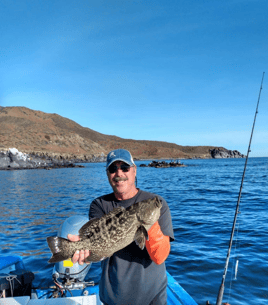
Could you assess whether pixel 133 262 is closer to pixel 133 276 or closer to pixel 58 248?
pixel 133 276

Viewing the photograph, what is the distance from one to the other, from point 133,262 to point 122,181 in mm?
1012

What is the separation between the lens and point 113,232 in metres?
3.19

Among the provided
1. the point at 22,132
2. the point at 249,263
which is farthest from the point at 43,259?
the point at 22,132

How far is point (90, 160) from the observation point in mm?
151000

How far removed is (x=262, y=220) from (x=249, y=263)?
6.68 meters

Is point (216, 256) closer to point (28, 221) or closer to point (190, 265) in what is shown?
point (190, 265)

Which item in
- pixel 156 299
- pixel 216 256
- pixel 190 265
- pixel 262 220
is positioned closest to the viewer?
pixel 156 299

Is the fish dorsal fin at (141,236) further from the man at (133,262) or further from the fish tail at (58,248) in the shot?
the fish tail at (58,248)

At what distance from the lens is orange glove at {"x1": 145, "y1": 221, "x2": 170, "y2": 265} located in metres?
3.05

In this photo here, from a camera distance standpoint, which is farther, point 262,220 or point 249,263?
point 262,220

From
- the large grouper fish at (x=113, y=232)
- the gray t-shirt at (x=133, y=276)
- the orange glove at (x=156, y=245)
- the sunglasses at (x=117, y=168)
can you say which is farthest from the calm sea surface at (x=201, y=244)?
the sunglasses at (x=117, y=168)

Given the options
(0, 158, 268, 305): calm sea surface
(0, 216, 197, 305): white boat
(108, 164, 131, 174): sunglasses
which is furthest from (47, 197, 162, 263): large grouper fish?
(0, 158, 268, 305): calm sea surface

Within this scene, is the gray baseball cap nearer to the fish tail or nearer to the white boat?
the fish tail

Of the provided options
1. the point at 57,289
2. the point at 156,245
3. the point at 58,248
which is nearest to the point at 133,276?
the point at 156,245
